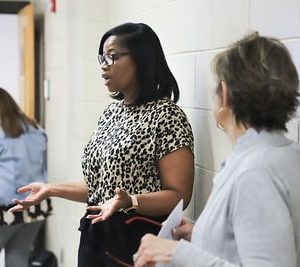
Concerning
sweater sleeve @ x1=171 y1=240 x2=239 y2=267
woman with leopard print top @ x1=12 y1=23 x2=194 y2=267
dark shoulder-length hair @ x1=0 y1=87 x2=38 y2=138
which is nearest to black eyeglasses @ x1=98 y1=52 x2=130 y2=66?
woman with leopard print top @ x1=12 y1=23 x2=194 y2=267

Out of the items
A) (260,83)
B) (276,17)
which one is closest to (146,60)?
(276,17)

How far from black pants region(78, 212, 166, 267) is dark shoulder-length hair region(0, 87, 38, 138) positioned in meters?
1.69

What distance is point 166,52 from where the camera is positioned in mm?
2221

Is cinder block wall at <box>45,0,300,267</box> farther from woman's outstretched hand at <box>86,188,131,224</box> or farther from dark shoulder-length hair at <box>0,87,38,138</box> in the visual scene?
woman's outstretched hand at <box>86,188,131,224</box>

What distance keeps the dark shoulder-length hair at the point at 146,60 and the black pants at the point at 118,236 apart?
0.36m

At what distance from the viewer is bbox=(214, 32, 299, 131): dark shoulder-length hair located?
1065 millimetres

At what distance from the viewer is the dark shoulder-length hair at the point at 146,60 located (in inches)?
68.3

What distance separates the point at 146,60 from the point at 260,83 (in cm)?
72

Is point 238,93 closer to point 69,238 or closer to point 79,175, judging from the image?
point 79,175

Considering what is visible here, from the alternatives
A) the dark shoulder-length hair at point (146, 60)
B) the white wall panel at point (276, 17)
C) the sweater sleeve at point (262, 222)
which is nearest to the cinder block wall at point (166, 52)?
the white wall panel at point (276, 17)

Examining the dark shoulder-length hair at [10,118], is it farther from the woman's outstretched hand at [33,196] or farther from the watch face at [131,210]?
the watch face at [131,210]

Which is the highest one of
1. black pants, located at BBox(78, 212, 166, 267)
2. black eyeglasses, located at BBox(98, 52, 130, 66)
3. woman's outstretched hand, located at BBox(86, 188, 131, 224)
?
black eyeglasses, located at BBox(98, 52, 130, 66)

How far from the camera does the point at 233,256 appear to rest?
3.47 feet

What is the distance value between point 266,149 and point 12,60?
347 centimetres
